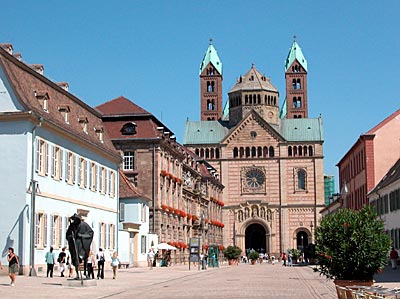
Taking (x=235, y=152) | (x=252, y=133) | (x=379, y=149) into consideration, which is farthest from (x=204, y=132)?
(x=379, y=149)

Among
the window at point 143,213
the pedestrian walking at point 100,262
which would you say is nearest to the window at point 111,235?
the window at point 143,213

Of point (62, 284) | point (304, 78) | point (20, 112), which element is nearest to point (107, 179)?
point (20, 112)

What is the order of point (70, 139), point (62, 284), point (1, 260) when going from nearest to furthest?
point (62, 284) < point (1, 260) < point (70, 139)

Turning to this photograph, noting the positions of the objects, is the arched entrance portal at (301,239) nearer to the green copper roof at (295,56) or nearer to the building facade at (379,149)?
the green copper roof at (295,56)

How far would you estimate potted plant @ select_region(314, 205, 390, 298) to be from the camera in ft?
78.7

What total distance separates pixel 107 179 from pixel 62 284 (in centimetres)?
2259

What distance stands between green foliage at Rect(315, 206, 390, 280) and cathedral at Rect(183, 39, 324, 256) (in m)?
92.3

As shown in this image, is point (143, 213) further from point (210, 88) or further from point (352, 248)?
point (210, 88)

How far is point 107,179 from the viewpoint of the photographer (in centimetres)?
5284

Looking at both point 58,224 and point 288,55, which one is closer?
point 58,224

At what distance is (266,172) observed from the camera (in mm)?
121188

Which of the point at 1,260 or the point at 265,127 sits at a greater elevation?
the point at 265,127

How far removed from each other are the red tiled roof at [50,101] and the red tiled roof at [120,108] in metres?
15.5

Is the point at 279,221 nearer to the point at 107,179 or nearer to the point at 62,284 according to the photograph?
the point at 107,179
